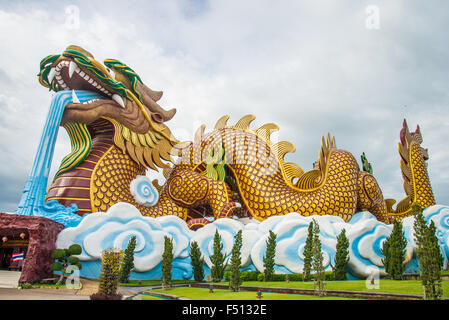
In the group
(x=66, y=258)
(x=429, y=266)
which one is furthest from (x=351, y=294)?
(x=66, y=258)

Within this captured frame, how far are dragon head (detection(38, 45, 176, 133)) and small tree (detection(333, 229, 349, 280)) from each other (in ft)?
29.3

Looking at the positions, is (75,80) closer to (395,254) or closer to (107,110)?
(107,110)

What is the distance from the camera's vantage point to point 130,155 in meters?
13.1

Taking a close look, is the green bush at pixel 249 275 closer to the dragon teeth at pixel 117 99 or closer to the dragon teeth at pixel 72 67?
the dragon teeth at pixel 117 99

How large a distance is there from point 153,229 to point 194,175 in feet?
10.9

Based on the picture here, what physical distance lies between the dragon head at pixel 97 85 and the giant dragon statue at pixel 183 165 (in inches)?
1.5

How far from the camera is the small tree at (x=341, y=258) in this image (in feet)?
34.9

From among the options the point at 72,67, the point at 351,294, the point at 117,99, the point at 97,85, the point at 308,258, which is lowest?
the point at 351,294

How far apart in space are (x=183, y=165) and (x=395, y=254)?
9195 mm

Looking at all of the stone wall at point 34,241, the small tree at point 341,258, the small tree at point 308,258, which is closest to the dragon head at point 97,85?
the stone wall at point 34,241

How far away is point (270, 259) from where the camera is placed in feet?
35.3

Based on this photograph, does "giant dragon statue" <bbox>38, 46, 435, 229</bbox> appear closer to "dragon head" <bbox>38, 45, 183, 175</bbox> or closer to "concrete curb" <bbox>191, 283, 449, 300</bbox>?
"dragon head" <bbox>38, 45, 183, 175</bbox>
